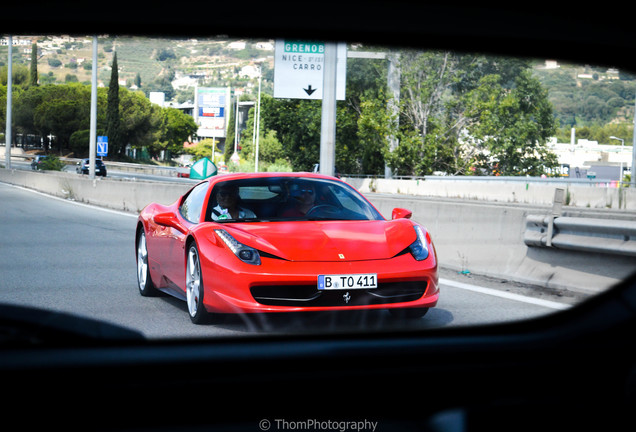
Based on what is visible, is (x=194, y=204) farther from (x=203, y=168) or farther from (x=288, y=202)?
(x=203, y=168)

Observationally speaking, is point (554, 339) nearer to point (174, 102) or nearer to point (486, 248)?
point (486, 248)

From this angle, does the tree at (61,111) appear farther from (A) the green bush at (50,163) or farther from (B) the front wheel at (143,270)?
(B) the front wheel at (143,270)

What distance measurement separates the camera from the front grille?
526 centimetres

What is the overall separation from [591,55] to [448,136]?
27038 mm

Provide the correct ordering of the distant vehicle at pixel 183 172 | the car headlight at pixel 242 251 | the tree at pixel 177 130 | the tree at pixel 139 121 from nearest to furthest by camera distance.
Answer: the car headlight at pixel 242 251, the distant vehicle at pixel 183 172, the tree at pixel 139 121, the tree at pixel 177 130

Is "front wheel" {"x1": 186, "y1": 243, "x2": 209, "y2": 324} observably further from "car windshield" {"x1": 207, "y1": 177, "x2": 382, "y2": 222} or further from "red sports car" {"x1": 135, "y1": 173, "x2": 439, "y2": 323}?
"car windshield" {"x1": 207, "y1": 177, "x2": 382, "y2": 222}

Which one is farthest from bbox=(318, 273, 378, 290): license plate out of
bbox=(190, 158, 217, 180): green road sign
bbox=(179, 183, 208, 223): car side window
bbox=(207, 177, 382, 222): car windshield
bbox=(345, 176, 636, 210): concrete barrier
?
bbox=(345, 176, 636, 210): concrete barrier

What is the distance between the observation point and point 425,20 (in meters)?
2.12

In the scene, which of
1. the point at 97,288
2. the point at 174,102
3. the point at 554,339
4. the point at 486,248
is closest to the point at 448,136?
the point at 486,248

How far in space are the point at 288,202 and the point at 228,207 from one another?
0.50 m

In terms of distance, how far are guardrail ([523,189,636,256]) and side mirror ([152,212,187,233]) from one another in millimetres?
3711

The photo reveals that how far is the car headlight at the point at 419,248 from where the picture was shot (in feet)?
19.1

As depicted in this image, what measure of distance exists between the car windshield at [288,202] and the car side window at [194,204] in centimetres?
17

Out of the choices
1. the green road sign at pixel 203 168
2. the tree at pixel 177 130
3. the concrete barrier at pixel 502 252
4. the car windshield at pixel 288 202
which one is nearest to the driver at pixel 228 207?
the car windshield at pixel 288 202
